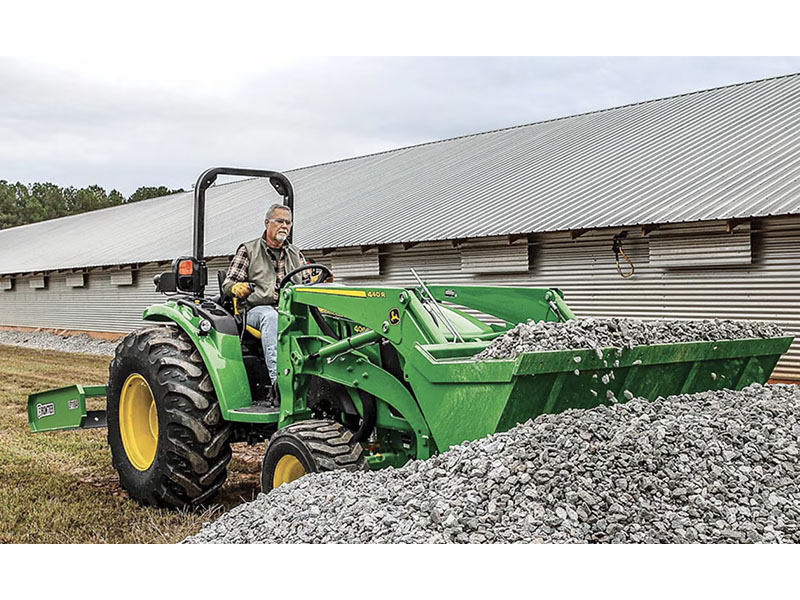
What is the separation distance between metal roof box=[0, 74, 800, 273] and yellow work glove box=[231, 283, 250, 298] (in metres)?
7.68

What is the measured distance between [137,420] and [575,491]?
13.1ft

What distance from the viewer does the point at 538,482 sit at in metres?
4.19

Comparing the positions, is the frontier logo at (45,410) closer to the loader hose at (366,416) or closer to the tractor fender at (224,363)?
the tractor fender at (224,363)

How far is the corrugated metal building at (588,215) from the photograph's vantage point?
38.6ft

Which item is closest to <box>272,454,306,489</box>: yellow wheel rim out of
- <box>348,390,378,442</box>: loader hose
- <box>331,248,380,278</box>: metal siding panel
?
<box>348,390,378,442</box>: loader hose

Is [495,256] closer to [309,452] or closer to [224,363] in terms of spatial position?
[224,363]

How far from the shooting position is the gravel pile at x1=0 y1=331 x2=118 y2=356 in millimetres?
23223

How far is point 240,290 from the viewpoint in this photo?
19.8 ft

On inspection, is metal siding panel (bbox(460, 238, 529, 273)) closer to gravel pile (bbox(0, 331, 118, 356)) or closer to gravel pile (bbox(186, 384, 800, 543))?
gravel pile (bbox(186, 384, 800, 543))

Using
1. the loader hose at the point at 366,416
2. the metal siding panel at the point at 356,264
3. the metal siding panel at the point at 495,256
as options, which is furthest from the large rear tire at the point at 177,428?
the metal siding panel at the point at 356,264

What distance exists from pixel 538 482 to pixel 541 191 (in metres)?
12.0

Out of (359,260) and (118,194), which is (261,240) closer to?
(359,260)

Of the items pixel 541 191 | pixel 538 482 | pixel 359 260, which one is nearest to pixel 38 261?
pixel 359 260

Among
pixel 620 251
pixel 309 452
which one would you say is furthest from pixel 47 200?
pixel 309 452
